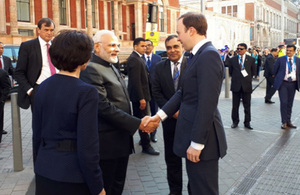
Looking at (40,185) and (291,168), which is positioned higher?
(40,185)

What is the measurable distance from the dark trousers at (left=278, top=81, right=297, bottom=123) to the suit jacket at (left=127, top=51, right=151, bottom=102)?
3.51 m

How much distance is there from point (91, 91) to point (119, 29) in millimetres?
33647

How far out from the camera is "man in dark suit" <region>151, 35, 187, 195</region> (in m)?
4.05

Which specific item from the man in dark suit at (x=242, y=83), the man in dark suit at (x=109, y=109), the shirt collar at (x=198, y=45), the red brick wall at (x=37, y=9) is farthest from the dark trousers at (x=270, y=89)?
the red brick wall at (x=37, y=9)

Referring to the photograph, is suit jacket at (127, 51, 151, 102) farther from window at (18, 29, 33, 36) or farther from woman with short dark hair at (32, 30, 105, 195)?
window at (18, 29, 33, 36)

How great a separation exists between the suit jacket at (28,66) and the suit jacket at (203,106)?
2.29m

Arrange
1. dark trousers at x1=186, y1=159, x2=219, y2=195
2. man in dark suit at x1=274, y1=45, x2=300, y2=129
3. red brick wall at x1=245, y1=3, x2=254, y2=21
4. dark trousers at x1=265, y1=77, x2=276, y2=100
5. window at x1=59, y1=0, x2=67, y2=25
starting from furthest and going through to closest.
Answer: red brick wall at x1=245, y1=3, x2=254, y2=21, window at x1=59, y1=0, x2=67, y2=25, dark trousers at x1=265, y1=77, x2=276, y2=100, man in dark suit at x1=274, y1=45, x2=300, y2=129, dark trousers at x1=186, y1=159, x2=219, y2=195

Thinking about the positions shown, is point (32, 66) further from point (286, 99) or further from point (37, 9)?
point (37, 9)

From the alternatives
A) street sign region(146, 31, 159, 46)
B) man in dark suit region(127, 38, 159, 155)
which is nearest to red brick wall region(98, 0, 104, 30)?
street sign region(146, 31, 159, 46)

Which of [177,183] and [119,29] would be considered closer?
[177,183]

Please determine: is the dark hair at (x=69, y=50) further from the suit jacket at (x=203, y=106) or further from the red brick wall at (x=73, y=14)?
the red brick wall at (x=73, y=14)

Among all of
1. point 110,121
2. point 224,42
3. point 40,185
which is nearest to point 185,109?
point 110,121

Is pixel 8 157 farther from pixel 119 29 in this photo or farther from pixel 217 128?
pixel 119 29

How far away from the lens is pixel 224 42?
53906 millimetres
